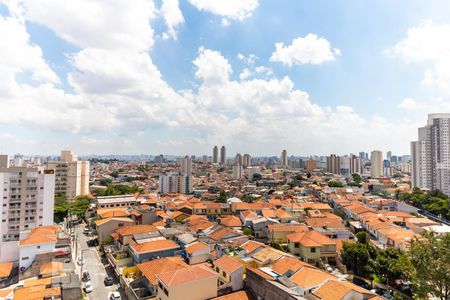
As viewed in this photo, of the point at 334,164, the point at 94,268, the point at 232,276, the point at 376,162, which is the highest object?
the point at 376,162

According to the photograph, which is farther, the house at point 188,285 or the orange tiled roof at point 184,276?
the orange tiled roof at point 184,276

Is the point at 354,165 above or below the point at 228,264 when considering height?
above

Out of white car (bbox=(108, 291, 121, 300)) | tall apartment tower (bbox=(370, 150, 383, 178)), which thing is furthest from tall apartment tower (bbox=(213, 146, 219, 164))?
white car (bbox=(108, 291, 121, 300))

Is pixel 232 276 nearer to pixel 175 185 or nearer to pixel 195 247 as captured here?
pixel 195 247

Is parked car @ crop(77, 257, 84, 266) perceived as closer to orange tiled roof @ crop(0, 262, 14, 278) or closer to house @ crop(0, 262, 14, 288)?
house @ crop(0, 262, 14, 288)

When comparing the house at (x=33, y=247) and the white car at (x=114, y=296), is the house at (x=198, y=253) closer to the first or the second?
the white car at (x=114, y=296)

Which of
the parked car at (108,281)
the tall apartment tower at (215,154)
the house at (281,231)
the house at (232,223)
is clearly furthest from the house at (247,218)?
the tall apartment tower at (215,154)

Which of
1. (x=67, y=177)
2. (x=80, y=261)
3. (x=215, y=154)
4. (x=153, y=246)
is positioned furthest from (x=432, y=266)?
(x=215, y=154)

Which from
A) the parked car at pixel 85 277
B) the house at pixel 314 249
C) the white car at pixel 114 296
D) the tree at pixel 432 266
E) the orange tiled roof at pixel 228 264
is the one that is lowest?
the parked car at pixel 85 277
